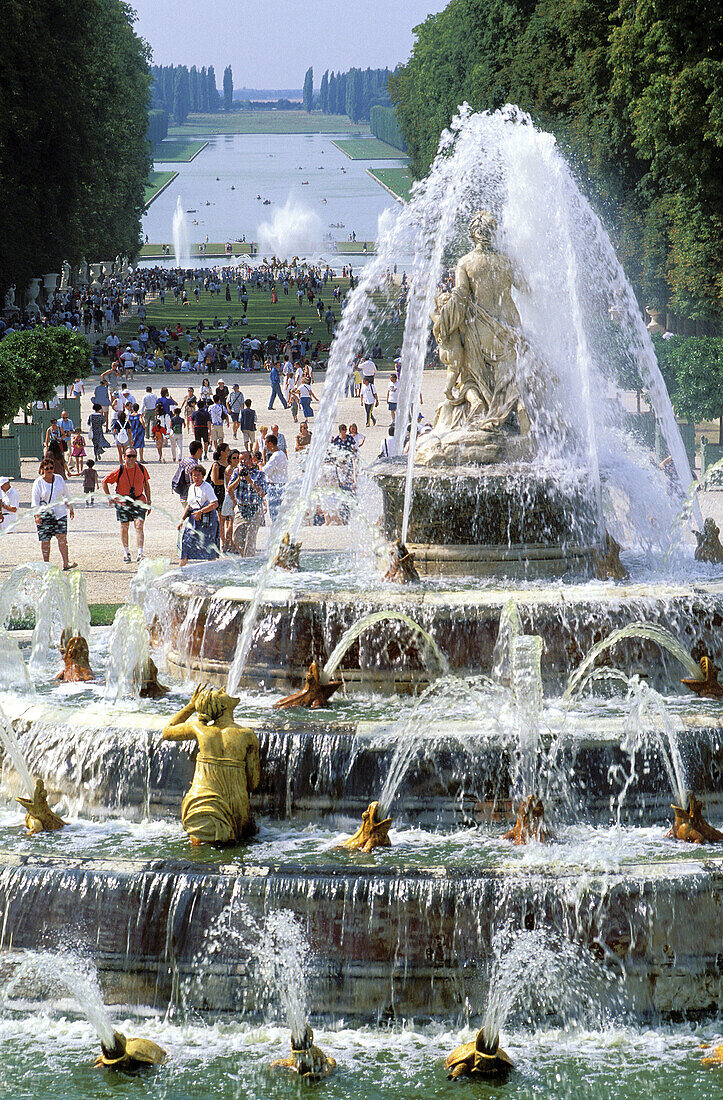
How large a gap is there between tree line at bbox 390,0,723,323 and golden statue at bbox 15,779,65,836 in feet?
77.9

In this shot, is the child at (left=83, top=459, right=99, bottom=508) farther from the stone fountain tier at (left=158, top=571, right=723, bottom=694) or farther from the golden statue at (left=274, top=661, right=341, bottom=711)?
the golden statue at (left=274, top=661, right=341, bottom=711)

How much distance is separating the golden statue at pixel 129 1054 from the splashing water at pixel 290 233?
401 feet

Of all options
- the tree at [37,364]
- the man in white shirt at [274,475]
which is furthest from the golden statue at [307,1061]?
the tree at [37,364]

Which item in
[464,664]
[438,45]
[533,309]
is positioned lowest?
[464,664]

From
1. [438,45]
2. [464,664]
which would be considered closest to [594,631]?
[464,664]

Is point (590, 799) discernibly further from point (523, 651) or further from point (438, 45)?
point (438, 45)

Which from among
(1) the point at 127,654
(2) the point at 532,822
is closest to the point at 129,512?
(1) the point at 127,654

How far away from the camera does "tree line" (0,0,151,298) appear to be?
45.0 meters

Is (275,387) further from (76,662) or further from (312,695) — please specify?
(312,695)

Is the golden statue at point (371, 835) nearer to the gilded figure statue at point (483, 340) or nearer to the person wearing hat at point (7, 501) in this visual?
the gilded figure statue at point (483, 340)

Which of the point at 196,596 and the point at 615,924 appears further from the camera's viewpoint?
the point at 196,596

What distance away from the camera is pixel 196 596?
38.7 ft

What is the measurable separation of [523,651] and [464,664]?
87cm

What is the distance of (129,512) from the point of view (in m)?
18.3
